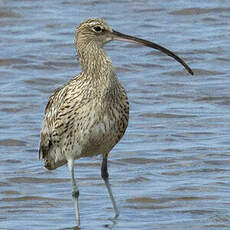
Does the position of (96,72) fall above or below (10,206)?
above

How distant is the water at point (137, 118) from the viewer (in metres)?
11.3

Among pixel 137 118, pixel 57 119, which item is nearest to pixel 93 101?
pixel 57 119

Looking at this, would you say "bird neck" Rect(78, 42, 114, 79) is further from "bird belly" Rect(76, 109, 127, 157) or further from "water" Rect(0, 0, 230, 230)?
"water" Rect(0, 0, 230, 230)

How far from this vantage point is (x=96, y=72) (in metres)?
10.7

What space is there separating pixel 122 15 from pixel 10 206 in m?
9.71

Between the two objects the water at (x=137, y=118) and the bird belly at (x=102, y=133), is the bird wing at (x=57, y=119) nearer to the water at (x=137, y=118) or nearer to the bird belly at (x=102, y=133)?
the bird belly at (x=102, y=133)

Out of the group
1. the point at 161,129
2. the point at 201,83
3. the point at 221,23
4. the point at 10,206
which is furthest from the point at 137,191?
the point at 221,23

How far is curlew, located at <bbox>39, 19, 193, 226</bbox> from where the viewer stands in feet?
34.7

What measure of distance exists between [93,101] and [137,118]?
14.1ft

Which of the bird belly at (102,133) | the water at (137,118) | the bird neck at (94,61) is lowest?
the water at (137,118)

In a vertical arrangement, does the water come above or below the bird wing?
below

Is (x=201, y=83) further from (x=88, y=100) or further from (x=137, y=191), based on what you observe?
(x=88, y=100)

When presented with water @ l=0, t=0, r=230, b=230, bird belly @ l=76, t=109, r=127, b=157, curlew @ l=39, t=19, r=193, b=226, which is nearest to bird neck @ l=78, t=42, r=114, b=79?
curlew @ l=39, t=19, r=193, b=226

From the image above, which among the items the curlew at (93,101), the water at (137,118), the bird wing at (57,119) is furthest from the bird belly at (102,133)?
the water at (137,118)
